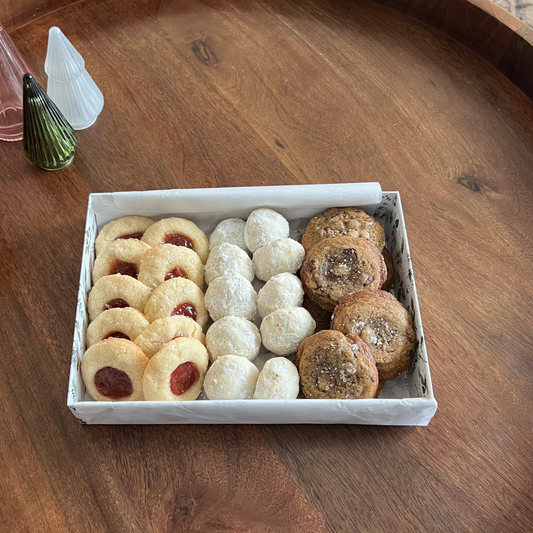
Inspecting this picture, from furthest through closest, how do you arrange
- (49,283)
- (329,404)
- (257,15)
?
(257,15), (49,283), (329,404)

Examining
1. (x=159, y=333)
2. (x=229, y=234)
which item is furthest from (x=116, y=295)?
(x=229, y=234)

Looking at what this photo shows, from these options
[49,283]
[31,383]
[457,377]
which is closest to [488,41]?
[457,377]

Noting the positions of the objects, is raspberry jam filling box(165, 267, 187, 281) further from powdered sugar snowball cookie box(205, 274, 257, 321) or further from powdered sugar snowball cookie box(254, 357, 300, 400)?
powdered sugar snowball cookie box(254, 357, 300, 400)

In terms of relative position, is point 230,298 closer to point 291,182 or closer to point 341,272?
point 341,272

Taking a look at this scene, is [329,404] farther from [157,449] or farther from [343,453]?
[157,449]

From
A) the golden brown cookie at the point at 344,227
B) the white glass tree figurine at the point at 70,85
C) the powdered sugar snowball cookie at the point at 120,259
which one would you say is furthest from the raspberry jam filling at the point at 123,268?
the white glass tree figurine at the point at 70,85

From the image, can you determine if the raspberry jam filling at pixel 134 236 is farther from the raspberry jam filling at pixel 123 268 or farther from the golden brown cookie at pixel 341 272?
the golden brown cookie at pixel 341 272
